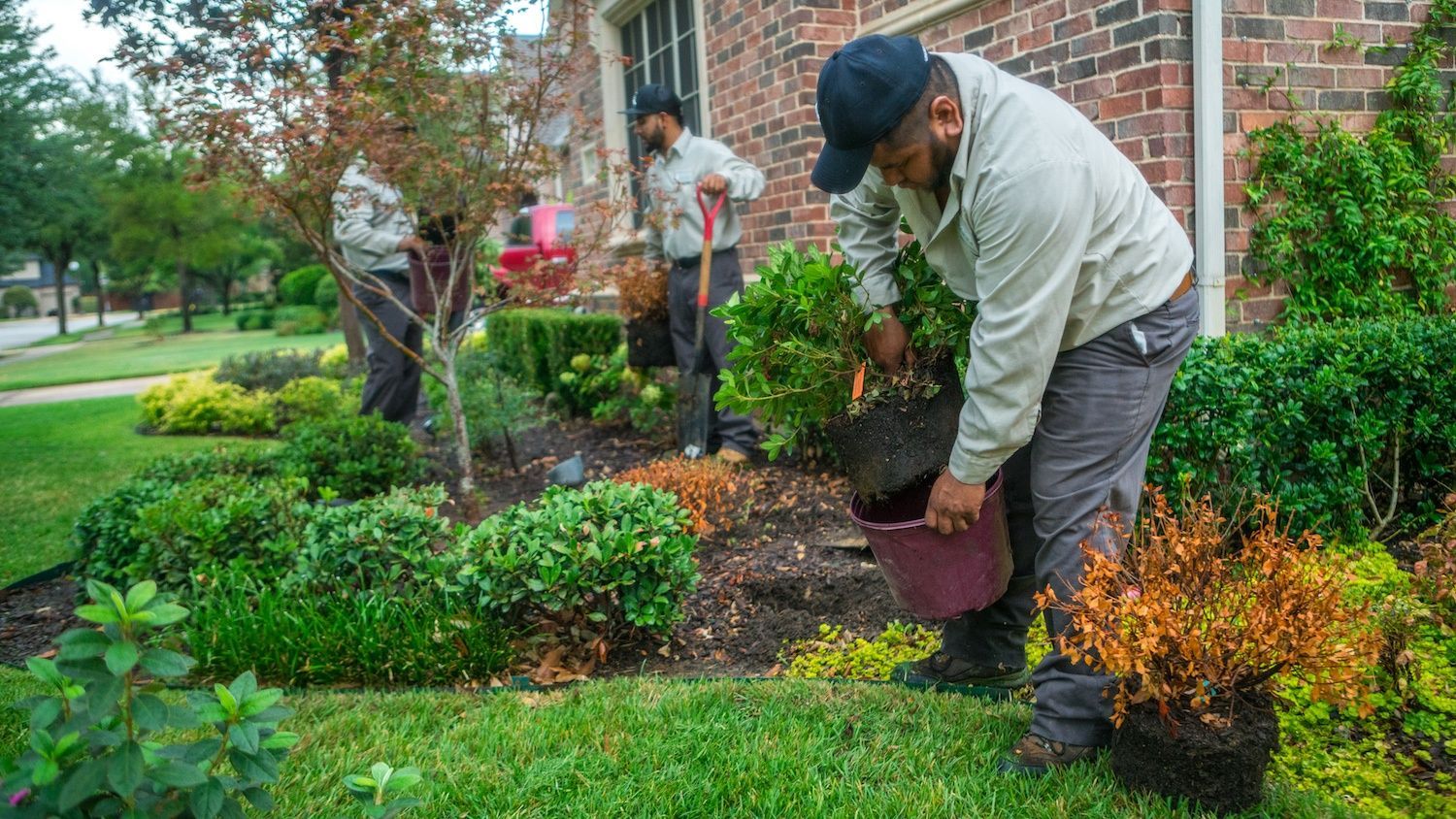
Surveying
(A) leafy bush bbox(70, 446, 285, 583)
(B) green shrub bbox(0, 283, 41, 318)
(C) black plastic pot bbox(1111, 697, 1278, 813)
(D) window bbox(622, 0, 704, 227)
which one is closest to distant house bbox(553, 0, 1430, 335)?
(C) black plastic pot bbox(1111, 697, 1278, 813)

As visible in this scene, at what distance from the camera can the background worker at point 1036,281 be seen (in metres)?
2.48

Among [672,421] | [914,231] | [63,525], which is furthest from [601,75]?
[914,231]

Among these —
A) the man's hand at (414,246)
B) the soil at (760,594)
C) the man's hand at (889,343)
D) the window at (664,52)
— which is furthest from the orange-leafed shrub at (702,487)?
the window at (664,52)

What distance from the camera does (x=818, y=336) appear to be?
3.13 metres

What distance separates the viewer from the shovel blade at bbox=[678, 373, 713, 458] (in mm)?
7016

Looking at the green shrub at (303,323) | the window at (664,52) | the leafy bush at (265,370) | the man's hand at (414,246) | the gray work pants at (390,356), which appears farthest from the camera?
the green shrub at (303,323)

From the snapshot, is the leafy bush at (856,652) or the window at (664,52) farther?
the window at (664,52)

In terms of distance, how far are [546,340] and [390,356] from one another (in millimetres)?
2697

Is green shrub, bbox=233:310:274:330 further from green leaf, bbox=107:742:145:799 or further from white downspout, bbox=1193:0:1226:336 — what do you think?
green leaf, bbox=107:742:145:799

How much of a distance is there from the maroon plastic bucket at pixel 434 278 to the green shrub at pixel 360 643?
102 inches

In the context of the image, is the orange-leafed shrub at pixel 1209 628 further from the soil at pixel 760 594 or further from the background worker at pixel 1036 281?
the soil at pixel 760 594

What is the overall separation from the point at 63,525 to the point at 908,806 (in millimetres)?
→ 5827

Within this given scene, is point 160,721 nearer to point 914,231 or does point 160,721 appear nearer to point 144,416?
point 914,231

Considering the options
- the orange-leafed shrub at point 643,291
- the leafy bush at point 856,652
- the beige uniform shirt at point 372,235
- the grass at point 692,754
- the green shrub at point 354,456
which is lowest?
the leafy bush at point 856,652
